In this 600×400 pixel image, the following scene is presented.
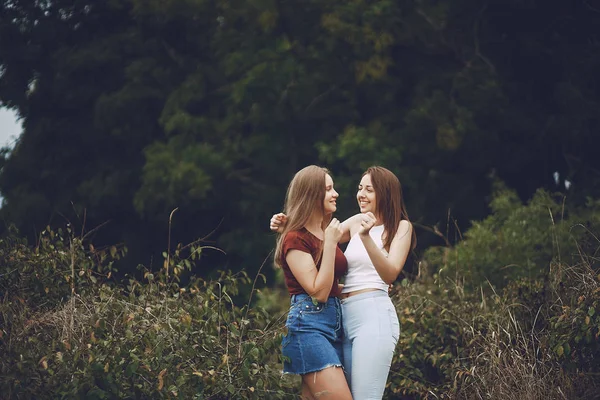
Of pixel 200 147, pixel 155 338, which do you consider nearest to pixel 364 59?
pixel 200 147

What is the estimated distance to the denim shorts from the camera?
5086 mm

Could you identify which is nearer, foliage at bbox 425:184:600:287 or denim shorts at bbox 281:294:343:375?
denim shorts at bbox 281:294:343:375

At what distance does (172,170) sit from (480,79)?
5918mm

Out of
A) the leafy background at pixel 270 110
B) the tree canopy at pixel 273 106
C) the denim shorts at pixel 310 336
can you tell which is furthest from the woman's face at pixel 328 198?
the tree canopy at pixel 273 106

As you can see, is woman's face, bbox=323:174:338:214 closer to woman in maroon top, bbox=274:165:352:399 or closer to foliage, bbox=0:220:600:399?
woman in maroon top, bbox=274:165:352:399

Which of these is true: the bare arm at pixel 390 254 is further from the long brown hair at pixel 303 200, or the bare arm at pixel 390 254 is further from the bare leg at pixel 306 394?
the bare leg at pixel 306 394

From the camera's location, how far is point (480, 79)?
61.6 ft

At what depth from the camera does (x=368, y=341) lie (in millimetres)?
5176

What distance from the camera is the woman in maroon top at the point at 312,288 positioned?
507cm

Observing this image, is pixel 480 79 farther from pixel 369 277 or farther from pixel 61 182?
pixel 369 277

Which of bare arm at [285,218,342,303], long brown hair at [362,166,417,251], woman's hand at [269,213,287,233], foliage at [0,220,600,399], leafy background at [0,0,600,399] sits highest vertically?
woman's hand at [269,213,287,233]

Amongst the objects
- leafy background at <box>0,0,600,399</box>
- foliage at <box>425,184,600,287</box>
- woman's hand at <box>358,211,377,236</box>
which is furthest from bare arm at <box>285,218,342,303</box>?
leafy background at <box>0,0,600,399</box>

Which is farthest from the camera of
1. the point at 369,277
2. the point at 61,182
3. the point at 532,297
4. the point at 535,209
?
the point at 61,182

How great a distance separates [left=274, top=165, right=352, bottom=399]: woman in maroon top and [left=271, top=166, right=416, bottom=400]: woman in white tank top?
80mm
